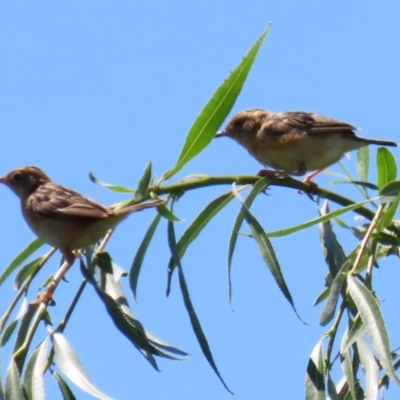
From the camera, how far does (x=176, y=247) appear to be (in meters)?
4.07

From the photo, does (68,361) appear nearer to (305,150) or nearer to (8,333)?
(8,333)

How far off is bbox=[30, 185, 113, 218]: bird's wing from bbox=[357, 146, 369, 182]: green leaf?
61.6 inches

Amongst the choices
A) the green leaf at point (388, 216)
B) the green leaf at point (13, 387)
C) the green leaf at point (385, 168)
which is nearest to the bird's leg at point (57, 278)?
the green leaf at point (13, 387)

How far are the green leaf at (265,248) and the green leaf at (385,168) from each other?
971 mm

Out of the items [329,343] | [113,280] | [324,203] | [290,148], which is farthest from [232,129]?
[329,343]

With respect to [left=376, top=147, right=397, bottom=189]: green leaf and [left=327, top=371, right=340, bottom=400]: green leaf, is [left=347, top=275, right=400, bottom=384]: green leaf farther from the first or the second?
[left=376, top=147, right=397, bottom=189]: green leaf

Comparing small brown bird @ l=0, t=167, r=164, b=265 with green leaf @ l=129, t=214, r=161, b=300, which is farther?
small brown bird @ l=0, t=167, r=164, b=265

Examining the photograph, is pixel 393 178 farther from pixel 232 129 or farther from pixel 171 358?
pixel 232 129

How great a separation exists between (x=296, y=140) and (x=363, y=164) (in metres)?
2.06

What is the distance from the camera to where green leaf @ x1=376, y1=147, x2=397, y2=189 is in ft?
15.6

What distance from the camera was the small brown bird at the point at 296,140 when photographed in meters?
7.41

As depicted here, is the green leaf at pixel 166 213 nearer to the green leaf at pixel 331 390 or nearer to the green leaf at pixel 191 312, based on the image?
the green leaf at pixel 191 312

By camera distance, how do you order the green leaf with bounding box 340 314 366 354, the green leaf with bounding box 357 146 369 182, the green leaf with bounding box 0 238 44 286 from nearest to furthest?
the green leaf with bounding box 340 314 366 354
the green leaf with bounding box 0 238 44 286
the green leaf with bounding box 357 146 369 182

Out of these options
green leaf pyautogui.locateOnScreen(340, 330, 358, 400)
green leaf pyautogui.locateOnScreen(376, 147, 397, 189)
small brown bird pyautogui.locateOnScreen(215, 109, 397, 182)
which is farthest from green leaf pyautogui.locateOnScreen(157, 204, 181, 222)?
small brown bird pyautogui.locateOnScreen(215, 109, 397, 182)
